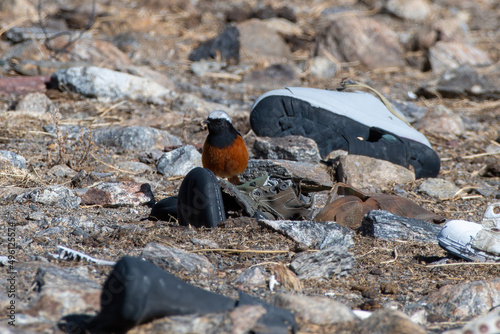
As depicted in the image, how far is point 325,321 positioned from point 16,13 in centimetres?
959

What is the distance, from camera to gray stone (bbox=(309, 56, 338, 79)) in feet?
28.0

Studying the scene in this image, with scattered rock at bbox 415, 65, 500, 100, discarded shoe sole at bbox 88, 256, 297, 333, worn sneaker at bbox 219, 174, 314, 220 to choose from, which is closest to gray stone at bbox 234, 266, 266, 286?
discarded shoe sole at bbox 88, 256, 297, 333

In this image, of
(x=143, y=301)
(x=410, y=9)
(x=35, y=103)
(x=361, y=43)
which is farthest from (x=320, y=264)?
(x=410, y=9)

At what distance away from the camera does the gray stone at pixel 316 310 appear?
2.12 m

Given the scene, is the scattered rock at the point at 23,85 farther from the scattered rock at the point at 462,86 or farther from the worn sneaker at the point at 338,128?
the scattered rock at the point at 462,86

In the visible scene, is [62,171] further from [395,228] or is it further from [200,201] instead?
[395,228]

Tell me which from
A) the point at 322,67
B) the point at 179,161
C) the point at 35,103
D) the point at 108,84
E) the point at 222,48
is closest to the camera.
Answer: the point at 179,161

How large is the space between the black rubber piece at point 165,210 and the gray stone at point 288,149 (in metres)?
1.57

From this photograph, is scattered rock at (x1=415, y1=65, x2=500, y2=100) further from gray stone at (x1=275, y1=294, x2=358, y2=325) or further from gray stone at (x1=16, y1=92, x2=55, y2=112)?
gray stone at (x1=275, y1=294, x2=358, y2=325)

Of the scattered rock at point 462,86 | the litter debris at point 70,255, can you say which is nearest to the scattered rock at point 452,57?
the scattered rock at point 462,86

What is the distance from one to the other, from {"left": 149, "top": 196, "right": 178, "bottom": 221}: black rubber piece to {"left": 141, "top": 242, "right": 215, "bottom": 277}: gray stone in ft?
2.43

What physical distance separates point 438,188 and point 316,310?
3.06 m

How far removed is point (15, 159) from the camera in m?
4.57

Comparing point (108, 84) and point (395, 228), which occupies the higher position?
point (395, 228)
